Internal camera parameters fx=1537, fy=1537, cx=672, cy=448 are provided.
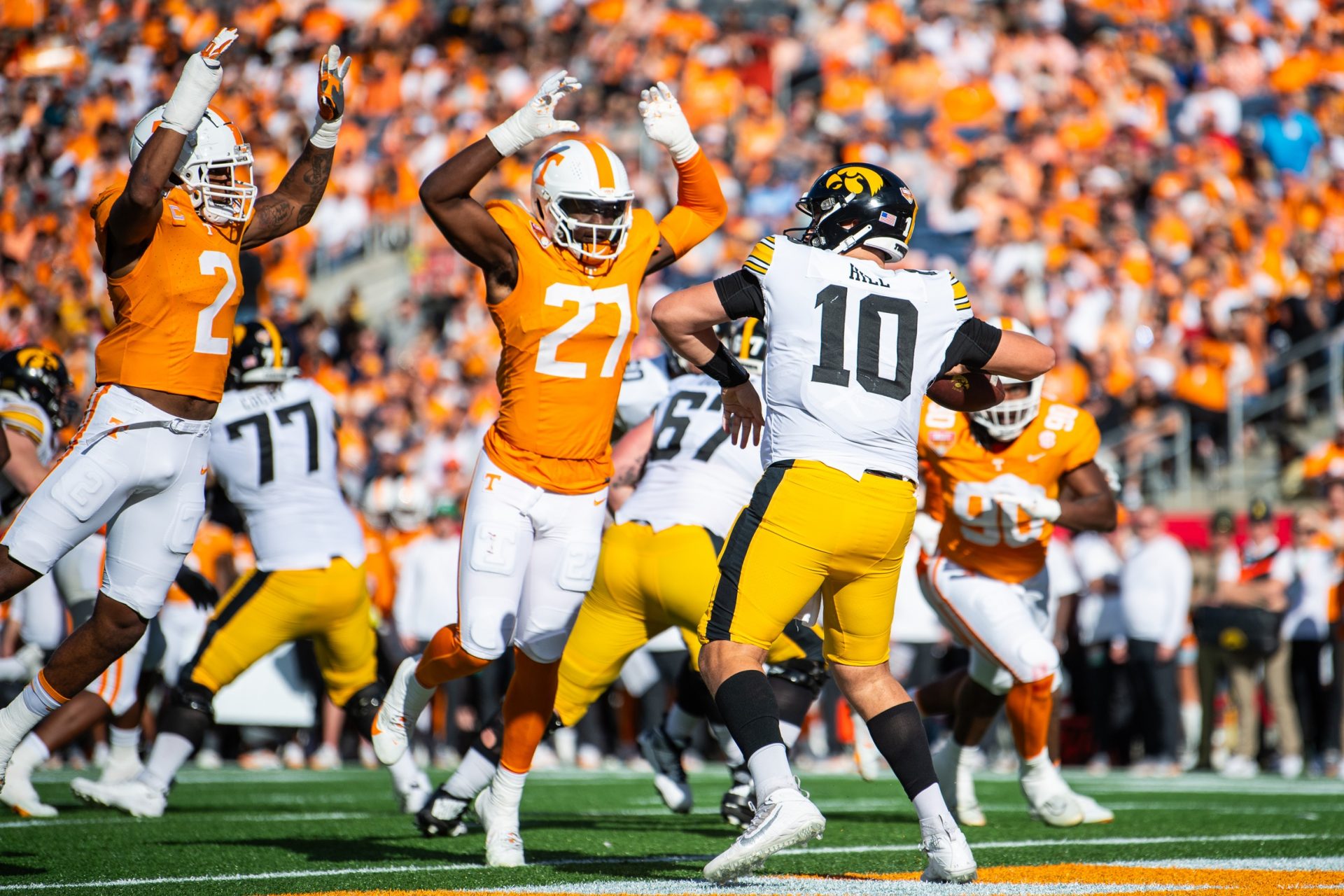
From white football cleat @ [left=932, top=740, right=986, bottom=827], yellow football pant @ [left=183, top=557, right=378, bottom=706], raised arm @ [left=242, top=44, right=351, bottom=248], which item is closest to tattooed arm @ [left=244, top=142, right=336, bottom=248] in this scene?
raised arm @ [left=242, top=44, right=351, bottom=248]

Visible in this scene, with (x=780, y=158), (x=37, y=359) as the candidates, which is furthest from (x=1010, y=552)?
(x=780, y=158)

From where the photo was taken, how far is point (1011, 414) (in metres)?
6.19

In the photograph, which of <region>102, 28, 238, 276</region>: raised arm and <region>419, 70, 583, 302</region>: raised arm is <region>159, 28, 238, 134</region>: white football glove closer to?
<region>102, 28, 238, 276</region>: raised arm

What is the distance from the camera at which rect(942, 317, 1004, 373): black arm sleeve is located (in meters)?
4.46

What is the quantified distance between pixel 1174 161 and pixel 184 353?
41.5 feet

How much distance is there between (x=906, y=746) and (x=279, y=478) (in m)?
3.27

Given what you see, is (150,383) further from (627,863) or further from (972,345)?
(972,345)

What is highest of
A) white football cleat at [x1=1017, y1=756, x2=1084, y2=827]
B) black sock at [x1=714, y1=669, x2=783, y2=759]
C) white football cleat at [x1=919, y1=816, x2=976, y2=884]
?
black sock at [x1=714, y1=669, x2=783, y2=759]

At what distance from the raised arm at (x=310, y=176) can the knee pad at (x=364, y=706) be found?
214 cm

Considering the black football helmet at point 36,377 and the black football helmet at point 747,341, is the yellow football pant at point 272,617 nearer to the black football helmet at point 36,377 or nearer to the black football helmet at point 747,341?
the black football helmet at point 36,377

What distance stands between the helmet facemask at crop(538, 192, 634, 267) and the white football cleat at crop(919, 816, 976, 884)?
207 cm

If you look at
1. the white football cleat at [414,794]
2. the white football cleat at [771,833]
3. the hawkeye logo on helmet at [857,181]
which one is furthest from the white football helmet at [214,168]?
the white football cleat at [771,833]

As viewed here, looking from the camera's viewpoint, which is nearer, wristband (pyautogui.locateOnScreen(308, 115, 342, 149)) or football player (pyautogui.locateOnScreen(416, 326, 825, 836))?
wristband (pyautogui.locateOnScreen(308, 115, 342, 149))

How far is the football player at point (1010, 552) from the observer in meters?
6.13
